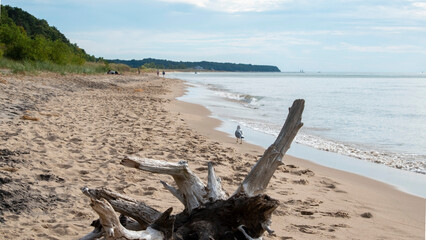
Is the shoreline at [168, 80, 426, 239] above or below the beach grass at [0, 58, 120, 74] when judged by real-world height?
below

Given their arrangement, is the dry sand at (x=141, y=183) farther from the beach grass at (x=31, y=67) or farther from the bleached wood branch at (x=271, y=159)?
the beach grass at (x=31, y=67)

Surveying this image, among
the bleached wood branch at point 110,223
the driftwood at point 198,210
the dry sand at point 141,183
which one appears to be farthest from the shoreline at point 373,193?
the bleached wood branch at point 110,223

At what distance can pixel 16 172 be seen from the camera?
17.2ft

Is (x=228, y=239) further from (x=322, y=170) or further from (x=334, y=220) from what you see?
(x=322, y=170)

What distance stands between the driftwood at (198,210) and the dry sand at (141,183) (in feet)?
2.41

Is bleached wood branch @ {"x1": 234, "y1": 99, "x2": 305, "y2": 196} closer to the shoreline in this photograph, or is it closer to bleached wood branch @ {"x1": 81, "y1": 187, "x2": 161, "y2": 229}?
bleached wood branch @ {"x1": 81, "y1": 187, "x2": 161, "y2": 229}

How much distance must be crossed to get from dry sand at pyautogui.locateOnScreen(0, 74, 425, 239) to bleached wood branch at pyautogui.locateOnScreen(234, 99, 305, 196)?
661mm

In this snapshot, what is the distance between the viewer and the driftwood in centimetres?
310

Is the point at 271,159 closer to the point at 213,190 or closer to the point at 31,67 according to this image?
the point at 213,190

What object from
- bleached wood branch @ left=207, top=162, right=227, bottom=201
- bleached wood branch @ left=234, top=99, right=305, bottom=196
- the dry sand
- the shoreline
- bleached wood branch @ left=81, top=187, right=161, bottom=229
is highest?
bleached wood branch @ left=234, top=99, right=305, bottom=196

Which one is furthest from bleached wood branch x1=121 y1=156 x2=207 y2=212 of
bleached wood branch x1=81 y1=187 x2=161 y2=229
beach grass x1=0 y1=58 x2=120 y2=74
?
beach grass x1=0 y1=58 x2=120 y2=74

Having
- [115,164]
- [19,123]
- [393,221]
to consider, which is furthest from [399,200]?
[19,123]

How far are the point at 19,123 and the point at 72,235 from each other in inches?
227

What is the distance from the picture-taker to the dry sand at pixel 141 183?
167 inches
